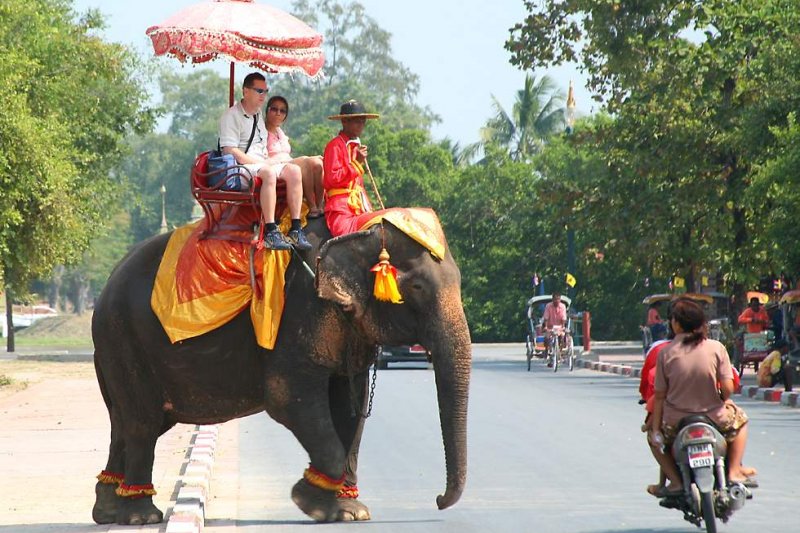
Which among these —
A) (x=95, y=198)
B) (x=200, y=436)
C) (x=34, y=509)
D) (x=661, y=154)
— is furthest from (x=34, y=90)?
(x=34, y=509)

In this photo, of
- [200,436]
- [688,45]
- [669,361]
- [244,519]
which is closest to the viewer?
[669,361]

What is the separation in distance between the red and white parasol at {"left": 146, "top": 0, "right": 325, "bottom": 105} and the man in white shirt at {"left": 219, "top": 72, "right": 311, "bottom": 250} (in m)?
0.20

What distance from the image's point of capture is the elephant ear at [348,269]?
32.7 ft

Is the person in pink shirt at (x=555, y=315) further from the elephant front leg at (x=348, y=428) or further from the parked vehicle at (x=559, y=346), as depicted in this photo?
the elephant front leg at (x=348, y=428)

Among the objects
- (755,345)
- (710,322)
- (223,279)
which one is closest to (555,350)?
(710,322)

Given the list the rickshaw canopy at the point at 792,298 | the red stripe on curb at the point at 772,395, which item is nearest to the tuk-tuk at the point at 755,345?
the rickshaw canopy at the point at 792,298

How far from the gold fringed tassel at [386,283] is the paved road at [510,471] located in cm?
162

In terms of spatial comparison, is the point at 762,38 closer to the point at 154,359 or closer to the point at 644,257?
the point at 644,257

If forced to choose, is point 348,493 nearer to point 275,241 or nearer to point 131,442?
point 131,442

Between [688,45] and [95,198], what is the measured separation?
1641 centimetres

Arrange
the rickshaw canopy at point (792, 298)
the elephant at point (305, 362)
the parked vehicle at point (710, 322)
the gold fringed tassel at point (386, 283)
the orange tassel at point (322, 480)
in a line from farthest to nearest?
the parked vehicle at point (710, 322) → the rickshaw canopy at point (792, 298) → the orange tassel at point (322, 480) → the elephant at point (305, 362) → the gold fringed tassel at point (386, 283)

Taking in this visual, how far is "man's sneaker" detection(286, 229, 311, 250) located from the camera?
33.5 feet

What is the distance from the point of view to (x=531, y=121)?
81.9m

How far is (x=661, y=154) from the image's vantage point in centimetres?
3397
